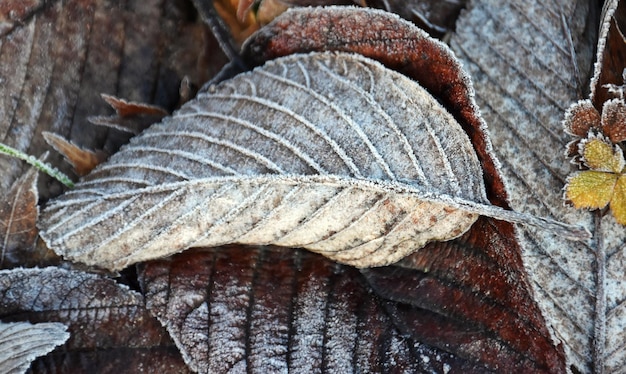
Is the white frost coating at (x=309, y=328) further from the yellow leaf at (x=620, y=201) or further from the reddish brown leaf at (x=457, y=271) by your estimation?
the yellow leaf at (x=620, y=201)

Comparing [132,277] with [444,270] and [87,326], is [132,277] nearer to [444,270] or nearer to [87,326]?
[87,326]

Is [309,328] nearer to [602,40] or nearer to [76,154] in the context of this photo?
[76,154]

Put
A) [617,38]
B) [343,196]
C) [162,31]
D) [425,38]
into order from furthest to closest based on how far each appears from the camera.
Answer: [162,31] → [617,38] → [425,38] → [343,196]

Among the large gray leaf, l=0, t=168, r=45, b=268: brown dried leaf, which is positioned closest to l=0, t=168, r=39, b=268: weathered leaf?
l=0, t=168, r=45, b=268: brown dried leaf

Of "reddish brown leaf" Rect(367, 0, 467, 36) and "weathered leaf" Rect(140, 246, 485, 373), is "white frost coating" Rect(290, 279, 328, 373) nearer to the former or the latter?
"weathered leaf" Rect(140, 246, 485, 373)

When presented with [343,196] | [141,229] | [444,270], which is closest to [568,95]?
[444,270]

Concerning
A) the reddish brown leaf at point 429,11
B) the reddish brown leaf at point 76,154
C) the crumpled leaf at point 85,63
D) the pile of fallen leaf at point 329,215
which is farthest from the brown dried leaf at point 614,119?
the reddish brown leaf at point 76,154
